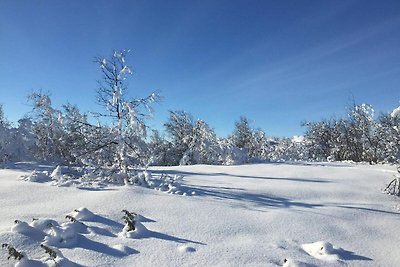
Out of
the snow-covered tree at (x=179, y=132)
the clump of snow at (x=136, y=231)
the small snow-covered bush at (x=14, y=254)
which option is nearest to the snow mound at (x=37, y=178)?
the clump of snow at (x=136, y=231)

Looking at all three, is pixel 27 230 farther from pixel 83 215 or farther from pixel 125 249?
pixel 125 249

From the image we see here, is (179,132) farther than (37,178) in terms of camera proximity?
Yes

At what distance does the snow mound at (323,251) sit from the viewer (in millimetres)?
4672

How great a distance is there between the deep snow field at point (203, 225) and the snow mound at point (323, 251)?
14mm

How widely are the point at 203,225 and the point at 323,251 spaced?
184 centimetres

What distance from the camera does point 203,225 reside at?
17.7 ft

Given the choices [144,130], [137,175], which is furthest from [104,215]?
[144,130]

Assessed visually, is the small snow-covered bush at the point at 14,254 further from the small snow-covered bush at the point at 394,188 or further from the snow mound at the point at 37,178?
the small snow-covered bush at the point at 394,188

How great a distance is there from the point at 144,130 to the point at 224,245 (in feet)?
15.9

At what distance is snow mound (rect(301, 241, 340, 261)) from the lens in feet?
15.3

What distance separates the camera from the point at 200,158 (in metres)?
25.9

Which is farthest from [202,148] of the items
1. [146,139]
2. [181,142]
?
[146,139]

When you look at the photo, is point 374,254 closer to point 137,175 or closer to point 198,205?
point 198,205

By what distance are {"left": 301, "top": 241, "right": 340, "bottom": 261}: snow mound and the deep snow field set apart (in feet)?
0.05
